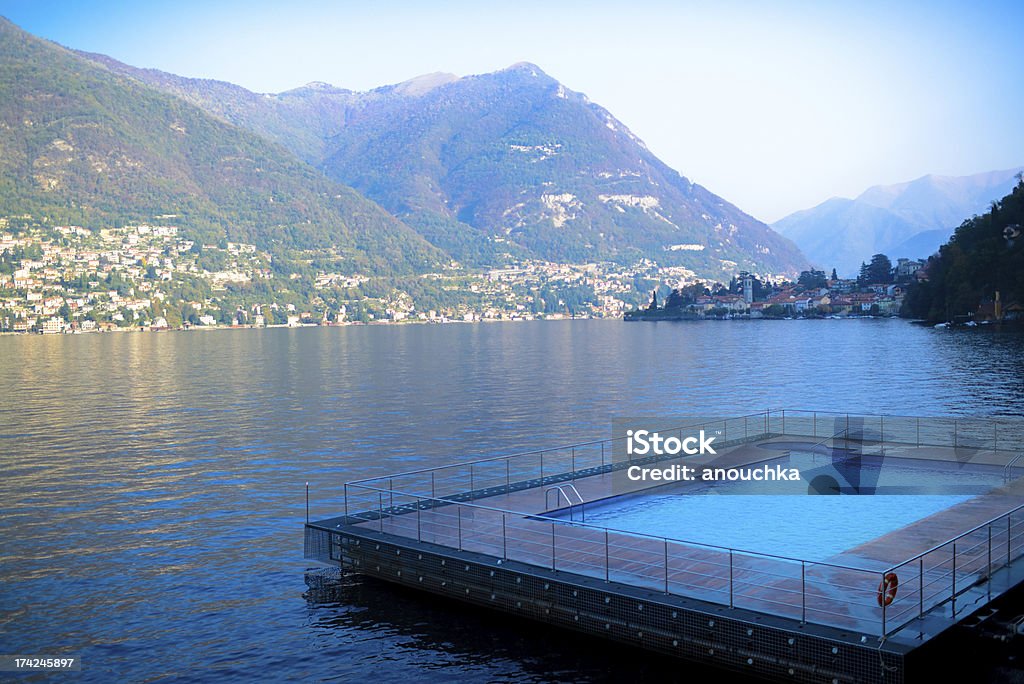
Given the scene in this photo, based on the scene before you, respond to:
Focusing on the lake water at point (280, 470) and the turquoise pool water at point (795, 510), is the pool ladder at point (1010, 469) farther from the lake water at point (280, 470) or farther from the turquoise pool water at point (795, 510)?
the lake water at point (280, 470)

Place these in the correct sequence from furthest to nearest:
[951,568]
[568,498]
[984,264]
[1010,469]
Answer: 1. [984,264]
2. [1010,469]
3. [568,498]
4. [951,568]

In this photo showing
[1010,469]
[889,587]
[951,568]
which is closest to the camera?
[889,587]

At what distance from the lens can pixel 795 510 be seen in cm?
1836

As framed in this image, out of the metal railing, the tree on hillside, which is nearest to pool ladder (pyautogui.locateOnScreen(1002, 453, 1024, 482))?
the metal railing

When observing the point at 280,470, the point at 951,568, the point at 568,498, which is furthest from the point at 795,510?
the point at 280,470

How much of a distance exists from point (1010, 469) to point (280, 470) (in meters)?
19.4

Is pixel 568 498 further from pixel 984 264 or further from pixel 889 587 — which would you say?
pixel 984 264

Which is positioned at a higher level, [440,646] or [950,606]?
[950,606]

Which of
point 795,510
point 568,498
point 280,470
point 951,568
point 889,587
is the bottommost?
point 280,470

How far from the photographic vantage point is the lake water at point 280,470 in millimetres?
13203

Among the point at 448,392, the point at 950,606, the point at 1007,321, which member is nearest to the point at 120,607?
the point at 950,606

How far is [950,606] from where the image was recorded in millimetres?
11398

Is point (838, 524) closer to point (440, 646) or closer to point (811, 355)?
point (440, 646)

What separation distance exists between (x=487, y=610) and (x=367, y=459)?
16.0m
